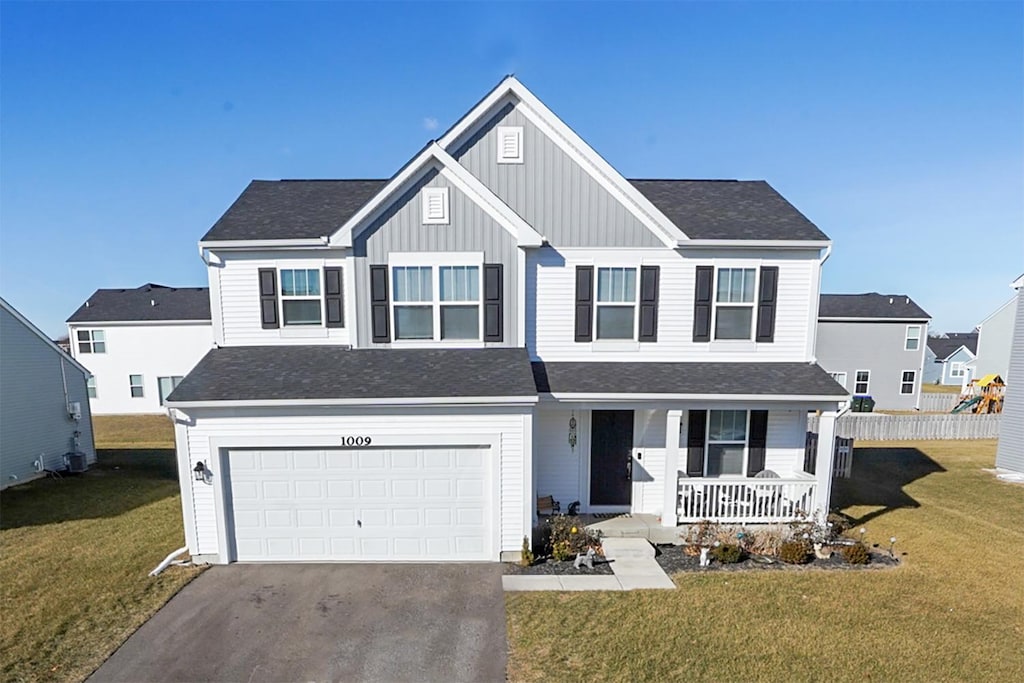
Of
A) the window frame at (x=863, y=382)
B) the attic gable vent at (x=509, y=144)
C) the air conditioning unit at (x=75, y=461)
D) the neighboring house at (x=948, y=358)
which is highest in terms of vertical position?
the attic gable vent at (x=509, y=144)

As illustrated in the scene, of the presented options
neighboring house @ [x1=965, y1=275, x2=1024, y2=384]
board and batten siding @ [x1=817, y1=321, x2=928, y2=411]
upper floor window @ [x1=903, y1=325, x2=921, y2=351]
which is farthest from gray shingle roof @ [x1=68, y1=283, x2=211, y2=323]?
neighboring house @ [x1=965, y1=275, x2=1024, y2=384]

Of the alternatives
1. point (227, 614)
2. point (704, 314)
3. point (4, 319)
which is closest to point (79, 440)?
point (4, 319)

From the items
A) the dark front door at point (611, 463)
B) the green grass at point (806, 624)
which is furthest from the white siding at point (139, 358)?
the green grass at point (806, 624)

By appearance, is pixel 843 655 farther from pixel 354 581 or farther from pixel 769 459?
pixel 354 581

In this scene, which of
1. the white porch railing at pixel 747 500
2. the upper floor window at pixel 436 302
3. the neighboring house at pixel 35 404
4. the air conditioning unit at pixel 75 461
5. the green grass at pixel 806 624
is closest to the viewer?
the green grass at pixel 806 624

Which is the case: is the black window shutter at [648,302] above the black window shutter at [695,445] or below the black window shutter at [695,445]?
above

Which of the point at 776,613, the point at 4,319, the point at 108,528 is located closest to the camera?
the point at 776,613

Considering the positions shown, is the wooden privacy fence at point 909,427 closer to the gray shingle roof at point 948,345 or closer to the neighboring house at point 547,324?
the neighboring house at point 547,324

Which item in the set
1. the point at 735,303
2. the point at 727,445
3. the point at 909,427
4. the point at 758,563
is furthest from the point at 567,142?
the point at 909,427
